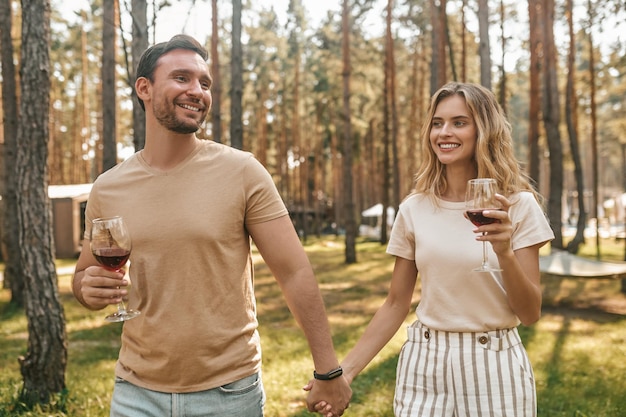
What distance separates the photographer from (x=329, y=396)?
258 centimetres

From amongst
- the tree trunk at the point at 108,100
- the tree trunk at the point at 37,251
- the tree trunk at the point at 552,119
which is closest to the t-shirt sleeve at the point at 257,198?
the tree trunk at the point at 37,251

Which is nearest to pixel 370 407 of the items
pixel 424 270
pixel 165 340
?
pixel 424 270

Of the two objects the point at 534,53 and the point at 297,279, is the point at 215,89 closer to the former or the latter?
the point at 534,53

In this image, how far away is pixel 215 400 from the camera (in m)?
2.29

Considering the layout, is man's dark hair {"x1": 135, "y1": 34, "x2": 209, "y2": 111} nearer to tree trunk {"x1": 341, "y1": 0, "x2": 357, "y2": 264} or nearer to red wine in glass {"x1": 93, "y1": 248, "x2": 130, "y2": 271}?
red wine in glass {"x1": 93, "y1": 248, "x2": 130, "y2": 271}

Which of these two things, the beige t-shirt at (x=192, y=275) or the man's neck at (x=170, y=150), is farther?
the man's neck at (x=170, y=150)

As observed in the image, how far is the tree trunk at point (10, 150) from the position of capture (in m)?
10.7

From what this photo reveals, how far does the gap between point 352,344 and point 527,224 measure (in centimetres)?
636

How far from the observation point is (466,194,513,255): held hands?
2.20 meters

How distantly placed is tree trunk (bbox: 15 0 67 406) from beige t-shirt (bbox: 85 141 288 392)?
3432mm

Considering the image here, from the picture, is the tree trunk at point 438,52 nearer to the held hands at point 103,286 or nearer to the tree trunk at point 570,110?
the tree trunk at point 570,110

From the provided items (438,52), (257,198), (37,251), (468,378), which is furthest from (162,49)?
(438,52)

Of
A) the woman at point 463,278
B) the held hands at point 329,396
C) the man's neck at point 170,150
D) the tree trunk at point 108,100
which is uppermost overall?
the tree trunk at point 108,100

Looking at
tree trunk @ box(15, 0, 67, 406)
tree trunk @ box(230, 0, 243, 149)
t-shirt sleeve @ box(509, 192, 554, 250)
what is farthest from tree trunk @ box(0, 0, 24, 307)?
t-shirt sleeve @ box(509, 192, 554, 250)
